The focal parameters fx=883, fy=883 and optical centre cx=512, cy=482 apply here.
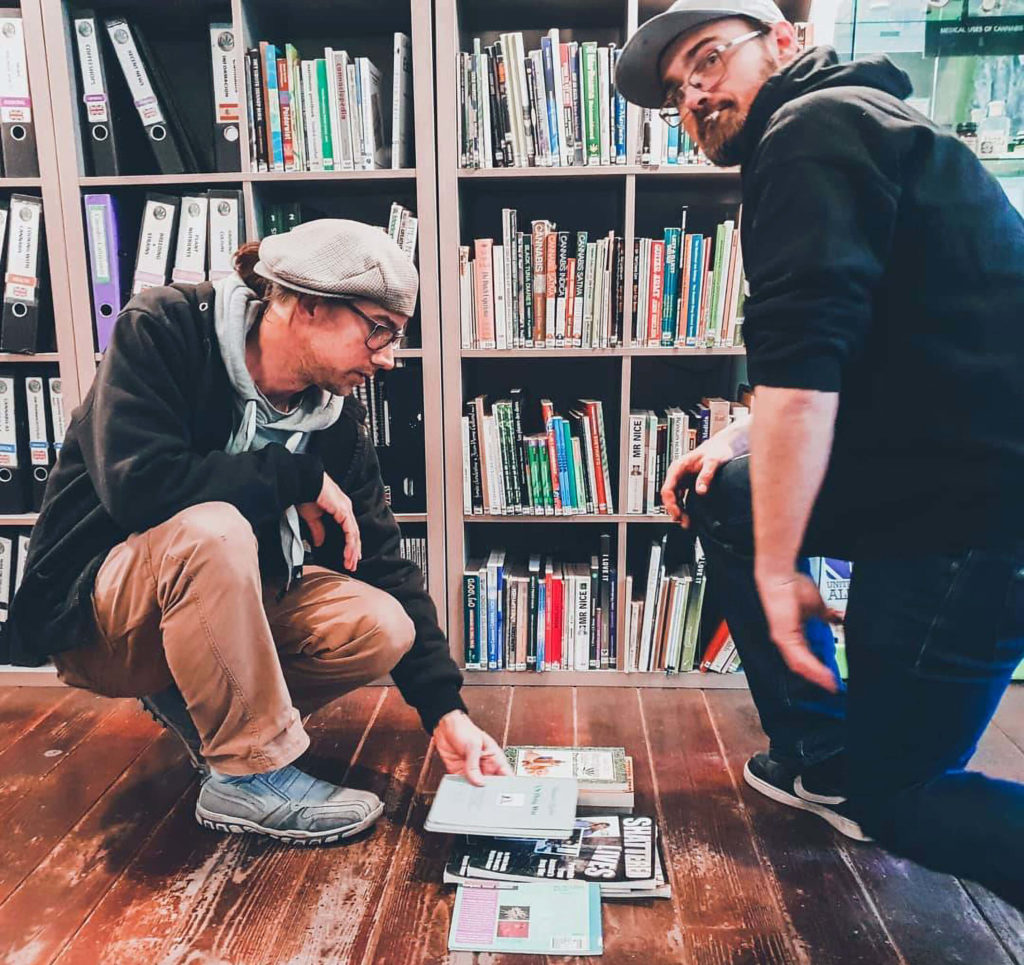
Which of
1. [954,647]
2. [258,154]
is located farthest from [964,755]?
[258,154]

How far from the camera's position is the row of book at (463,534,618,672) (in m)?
2.10

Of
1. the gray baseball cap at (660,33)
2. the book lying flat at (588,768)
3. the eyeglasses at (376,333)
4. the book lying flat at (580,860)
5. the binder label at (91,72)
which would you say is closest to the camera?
the gray baseball cap at (660,33)

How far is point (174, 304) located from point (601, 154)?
1012mm

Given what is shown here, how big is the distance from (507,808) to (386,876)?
8.3 inches

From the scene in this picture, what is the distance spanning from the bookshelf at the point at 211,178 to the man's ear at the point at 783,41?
966 millimetres

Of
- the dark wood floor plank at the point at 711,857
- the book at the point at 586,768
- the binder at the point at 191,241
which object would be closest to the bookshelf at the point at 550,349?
the dark wood floor plank at the point at 711,857

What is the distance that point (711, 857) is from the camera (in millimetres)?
1412

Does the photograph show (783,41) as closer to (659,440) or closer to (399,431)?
(659,440)

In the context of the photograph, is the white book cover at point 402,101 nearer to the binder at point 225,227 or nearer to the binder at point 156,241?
the binder at point 225,227

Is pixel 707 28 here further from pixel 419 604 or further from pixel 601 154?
pixel 419 604

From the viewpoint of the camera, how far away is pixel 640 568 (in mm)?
2391

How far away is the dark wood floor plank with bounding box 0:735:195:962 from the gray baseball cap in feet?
4.73

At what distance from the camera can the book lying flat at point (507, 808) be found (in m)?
1.33

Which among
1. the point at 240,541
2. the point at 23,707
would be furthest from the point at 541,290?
the point at 23,707
